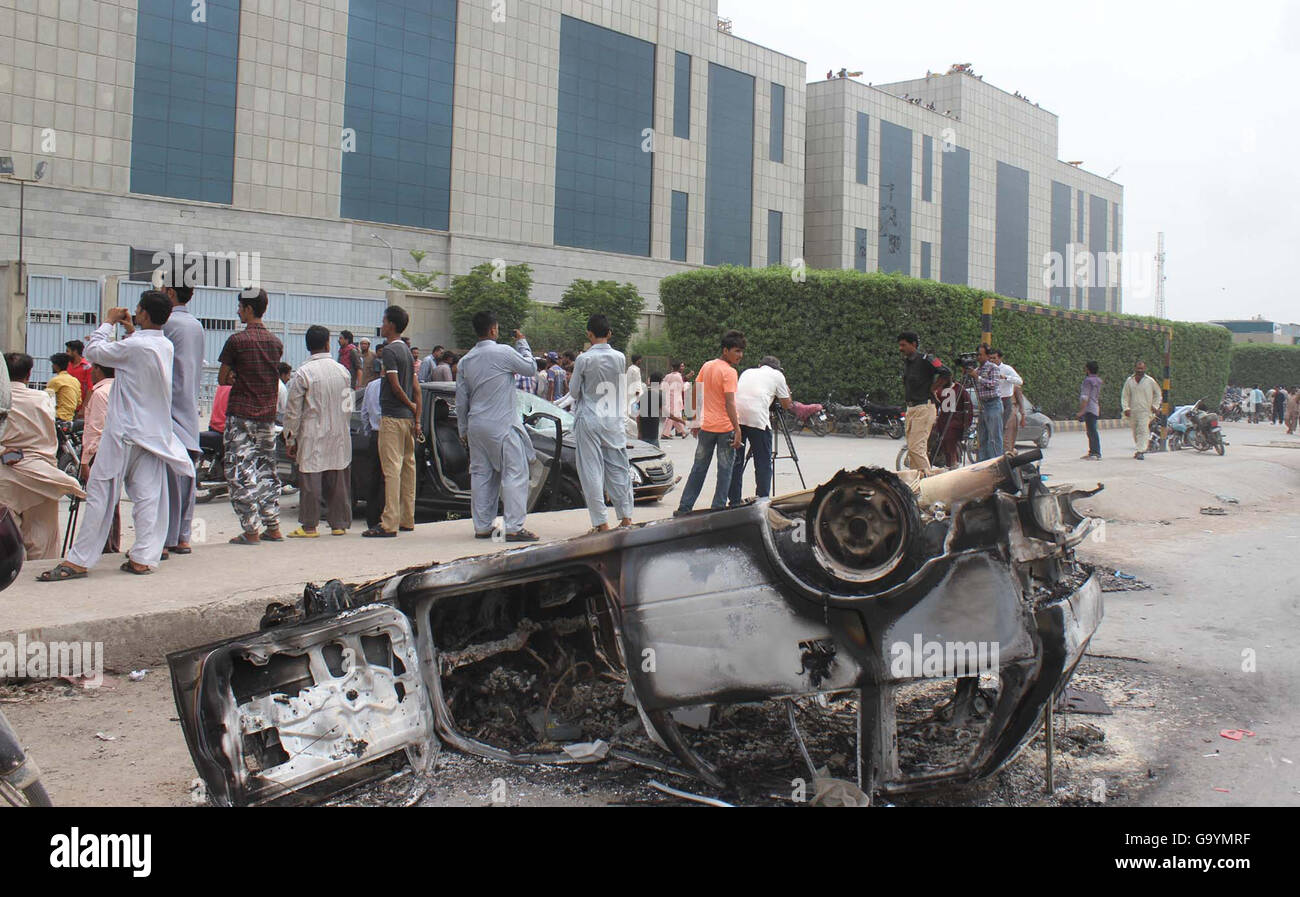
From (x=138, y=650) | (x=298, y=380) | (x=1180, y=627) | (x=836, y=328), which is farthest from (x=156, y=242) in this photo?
(x=1180, y=627)

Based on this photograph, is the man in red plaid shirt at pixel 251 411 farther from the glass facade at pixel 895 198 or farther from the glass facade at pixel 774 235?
the glass facade at pixel 895 198

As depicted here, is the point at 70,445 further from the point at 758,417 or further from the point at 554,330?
the point at 554,330

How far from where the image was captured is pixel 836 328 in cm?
2612

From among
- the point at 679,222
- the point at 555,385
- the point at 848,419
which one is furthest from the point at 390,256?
the point at 555,385

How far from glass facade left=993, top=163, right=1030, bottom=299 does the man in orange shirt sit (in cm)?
5701

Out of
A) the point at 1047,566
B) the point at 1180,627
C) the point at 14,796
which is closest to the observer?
the point at 14,796

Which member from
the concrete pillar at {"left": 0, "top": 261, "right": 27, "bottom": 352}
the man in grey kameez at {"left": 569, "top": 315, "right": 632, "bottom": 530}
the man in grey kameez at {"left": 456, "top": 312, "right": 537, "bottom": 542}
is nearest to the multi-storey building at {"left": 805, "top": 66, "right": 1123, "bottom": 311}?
the concrete pillar at {"left": 0, "top": 261, "right": 27, "bottom": 352}

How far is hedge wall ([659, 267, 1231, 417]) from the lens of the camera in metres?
25.8

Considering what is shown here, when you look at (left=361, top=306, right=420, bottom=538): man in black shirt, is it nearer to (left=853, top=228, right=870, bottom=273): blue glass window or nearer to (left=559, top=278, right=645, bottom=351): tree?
(left=559, top=278, right=645, bottom=351): tree

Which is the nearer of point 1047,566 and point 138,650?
point 1047,566

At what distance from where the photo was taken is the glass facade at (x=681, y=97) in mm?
44094

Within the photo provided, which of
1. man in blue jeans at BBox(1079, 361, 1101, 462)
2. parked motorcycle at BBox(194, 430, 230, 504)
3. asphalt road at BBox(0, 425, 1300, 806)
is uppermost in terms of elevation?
man in blue jeans at BBox(1079, 361, 1101, 462)
